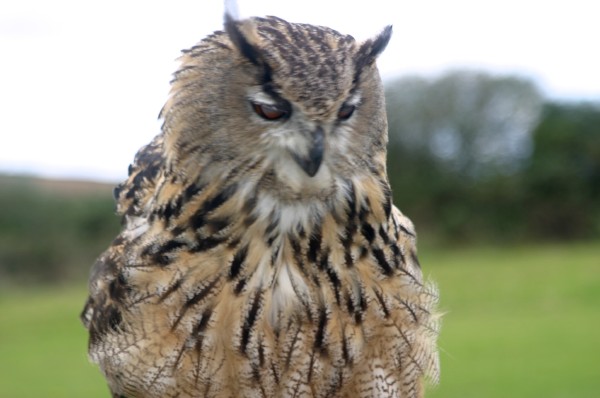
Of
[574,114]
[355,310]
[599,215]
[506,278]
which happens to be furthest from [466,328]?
[355,310]

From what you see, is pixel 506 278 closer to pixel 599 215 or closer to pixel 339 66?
pixel 599 215

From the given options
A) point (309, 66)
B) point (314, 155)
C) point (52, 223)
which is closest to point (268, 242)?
point (314, 155)

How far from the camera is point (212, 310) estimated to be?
87.7 inches

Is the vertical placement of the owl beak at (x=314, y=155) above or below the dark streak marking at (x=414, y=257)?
above

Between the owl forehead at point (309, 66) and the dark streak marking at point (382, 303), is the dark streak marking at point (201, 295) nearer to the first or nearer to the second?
the dark streak marking at point (382, 303)

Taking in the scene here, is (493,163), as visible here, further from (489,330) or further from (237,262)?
(237,262)

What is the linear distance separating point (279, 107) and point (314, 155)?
14 cm

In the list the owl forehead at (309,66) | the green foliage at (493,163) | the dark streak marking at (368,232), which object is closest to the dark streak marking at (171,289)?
the dark streak marking at (368,232)

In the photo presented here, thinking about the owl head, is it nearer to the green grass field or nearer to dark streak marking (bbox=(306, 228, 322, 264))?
dark streak marking (bbox=(306, 228, 322, 264))

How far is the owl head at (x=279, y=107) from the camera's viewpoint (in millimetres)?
1966

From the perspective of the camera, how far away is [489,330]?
17938mm

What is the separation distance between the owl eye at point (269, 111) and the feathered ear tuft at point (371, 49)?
0.77ft

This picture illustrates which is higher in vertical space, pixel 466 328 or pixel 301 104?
pixel 301 104

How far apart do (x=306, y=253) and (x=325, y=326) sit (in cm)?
21
